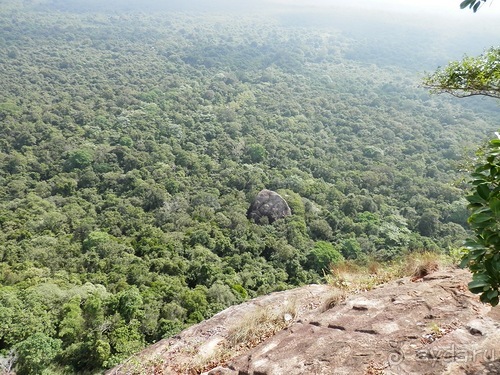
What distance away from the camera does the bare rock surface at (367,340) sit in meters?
3.50

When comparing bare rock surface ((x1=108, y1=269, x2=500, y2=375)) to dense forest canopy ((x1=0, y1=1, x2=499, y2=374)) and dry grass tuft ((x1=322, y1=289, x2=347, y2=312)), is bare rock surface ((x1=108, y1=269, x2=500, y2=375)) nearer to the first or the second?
dry grass tuft ((x1=322, y1=289, x2=347, y2=312))

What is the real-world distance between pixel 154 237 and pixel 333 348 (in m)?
26.8

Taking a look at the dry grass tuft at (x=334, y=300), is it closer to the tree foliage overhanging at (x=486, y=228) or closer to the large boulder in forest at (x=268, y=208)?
the tree foliage overhanging at (x=486, y=228)

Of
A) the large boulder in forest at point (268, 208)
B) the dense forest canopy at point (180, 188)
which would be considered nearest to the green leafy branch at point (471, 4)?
the dense forest canopy at point (180, 188)

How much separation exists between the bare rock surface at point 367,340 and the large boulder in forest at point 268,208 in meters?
29.2

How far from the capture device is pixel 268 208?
→ 35.9 m

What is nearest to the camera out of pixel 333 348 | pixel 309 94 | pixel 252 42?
pixel 333 348

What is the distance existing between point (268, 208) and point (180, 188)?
38.1ft

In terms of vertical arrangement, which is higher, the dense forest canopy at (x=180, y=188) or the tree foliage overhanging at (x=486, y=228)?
the tree foliage overhanging at (x=486, y=228)

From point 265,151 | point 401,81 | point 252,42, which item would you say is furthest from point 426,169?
point 252,42

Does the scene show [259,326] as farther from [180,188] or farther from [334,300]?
[180,188]

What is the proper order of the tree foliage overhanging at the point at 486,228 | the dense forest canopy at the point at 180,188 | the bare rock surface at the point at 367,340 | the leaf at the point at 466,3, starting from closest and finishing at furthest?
the tree foliage overhanging at the point at 486,228, the leaf at the point at 466,3, the bare rock surface at the point at 367,340, the dense forest canopy at the point at 180,188

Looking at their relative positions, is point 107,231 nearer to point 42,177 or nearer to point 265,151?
point 42,177

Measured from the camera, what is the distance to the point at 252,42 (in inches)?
7136
